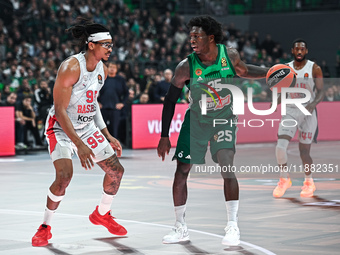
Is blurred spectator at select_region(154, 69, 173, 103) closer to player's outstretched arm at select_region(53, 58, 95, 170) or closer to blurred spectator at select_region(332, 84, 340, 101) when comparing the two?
blurred spectator at select_region(332, 84, 340, 101)

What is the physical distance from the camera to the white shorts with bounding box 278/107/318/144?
33.1 feet

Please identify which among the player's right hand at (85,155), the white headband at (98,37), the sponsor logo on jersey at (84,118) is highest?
the white headband at (98,37)

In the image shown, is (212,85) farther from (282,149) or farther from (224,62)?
(282,149)

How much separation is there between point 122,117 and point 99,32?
436 inches

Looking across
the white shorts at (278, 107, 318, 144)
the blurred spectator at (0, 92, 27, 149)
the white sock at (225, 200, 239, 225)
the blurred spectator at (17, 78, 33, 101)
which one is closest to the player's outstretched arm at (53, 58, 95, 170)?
the white sock at (225, 200, 239, 225)

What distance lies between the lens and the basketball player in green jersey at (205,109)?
22.1ft

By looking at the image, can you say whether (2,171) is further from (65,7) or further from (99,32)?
(65,7)

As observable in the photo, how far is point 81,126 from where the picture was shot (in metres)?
7.11

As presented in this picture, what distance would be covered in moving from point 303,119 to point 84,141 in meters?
4.24

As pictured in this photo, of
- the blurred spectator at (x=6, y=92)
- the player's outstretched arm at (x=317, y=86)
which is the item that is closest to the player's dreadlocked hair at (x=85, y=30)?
the player's outstretched arm at (x=317, y=86)

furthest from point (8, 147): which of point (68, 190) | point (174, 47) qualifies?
point (174, 47)

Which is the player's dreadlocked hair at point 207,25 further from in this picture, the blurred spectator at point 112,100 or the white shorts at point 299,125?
the blurred spectator at point 112,100

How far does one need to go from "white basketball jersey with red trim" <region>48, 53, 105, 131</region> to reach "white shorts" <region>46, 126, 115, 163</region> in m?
0.10

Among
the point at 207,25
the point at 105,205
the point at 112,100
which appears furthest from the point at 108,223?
the point at 112,100
